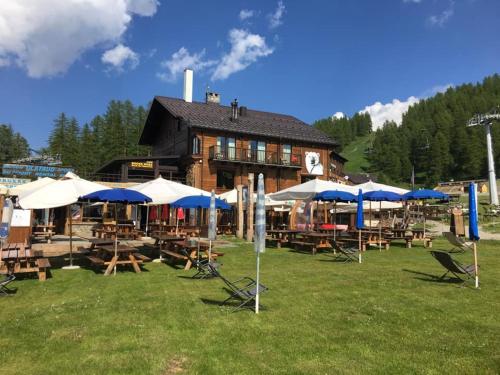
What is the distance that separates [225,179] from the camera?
3048 cm

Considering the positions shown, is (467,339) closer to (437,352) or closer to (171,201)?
(437,352)

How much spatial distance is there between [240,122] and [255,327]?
2758cm

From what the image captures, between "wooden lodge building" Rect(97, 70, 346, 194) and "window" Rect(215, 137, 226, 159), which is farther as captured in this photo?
"window" Rect(215, 137, 226, 159)

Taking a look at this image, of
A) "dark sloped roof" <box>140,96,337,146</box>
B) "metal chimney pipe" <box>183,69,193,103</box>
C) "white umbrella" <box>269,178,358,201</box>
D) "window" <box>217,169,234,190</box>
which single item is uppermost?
"metal chimney pipe" <box>183,69,193,103</box>

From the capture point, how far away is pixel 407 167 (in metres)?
106

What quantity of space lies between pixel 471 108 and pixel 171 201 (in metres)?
116

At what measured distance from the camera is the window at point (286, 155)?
3207 cm

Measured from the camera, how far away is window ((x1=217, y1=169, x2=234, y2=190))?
30.2 m

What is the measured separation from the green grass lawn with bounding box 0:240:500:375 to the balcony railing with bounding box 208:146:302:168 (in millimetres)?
20498

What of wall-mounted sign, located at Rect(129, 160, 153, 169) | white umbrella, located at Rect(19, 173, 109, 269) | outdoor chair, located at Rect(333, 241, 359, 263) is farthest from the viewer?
wall-mounted sign, located at Rect(129, 160, 153, 169)

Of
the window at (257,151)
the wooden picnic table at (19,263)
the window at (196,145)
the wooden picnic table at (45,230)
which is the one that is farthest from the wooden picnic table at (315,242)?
the window at (257,151)

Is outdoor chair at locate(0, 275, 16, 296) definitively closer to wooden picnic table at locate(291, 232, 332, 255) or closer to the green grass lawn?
the green grass lawn

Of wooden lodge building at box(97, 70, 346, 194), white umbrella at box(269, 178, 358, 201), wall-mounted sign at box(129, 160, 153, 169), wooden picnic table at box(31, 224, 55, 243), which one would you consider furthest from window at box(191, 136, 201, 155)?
white umbrella at box(269, 178, 358, 201)

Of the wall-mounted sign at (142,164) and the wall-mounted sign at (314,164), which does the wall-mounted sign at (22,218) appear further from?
the wall-mounted sign at (314,164)
